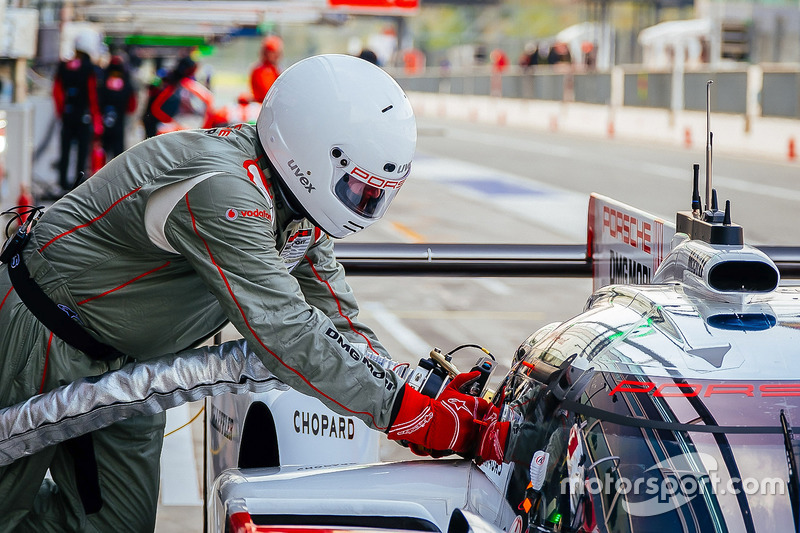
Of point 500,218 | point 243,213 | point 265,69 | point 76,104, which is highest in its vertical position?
point 265,69

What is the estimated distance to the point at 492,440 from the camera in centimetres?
240

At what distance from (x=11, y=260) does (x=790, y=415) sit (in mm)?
1896

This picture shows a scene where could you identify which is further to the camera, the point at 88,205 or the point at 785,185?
the point at 785,185

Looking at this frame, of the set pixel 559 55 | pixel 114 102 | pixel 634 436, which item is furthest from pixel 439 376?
pixel 559 55

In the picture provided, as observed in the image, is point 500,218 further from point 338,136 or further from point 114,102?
point 338,136

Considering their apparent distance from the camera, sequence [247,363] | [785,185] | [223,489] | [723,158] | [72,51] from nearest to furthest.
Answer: [223,489] → [247,363] → [72,51] → [785,185] → [723,158]

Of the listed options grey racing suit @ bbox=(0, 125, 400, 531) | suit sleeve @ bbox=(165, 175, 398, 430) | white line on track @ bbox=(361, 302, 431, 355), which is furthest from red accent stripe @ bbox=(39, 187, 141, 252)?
white line on track @ bbox=(361, 302, 431, 355)

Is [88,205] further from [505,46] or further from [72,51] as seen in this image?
[505,46]

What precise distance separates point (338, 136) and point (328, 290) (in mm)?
724

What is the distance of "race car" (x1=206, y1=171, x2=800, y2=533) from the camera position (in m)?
2.04

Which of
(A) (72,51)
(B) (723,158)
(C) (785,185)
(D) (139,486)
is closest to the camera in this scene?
(D) (139,486)

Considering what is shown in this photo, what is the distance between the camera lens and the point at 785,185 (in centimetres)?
1627

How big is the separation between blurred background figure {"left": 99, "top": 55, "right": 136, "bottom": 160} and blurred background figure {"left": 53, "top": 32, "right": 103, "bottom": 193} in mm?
368

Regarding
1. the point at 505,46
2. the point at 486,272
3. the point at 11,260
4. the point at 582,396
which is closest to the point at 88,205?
the point at 11,260
